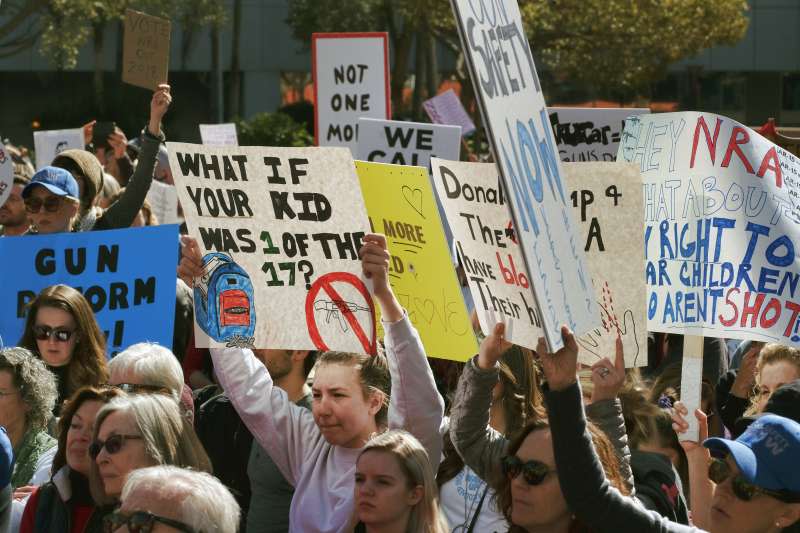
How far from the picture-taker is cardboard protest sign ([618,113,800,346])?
17.6ft

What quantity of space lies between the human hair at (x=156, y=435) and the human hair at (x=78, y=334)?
1.58 meters

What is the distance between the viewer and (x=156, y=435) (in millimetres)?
4328

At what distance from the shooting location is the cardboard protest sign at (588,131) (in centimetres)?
866

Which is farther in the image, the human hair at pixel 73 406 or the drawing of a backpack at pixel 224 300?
the drawing of a backpack at pixel 224 300

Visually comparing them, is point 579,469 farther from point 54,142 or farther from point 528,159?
point 54,142

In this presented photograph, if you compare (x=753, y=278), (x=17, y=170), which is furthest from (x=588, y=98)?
(x=753, y=278)

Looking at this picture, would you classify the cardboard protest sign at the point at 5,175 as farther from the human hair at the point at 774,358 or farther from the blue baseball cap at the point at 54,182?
the human hair at the point at 774,358

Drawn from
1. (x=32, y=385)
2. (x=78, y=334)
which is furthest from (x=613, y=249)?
(x=78, y=334)

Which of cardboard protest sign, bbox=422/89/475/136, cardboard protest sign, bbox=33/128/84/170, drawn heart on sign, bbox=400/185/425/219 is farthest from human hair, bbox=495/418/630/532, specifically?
cardboard protest sign, bbox=422/89/475/136

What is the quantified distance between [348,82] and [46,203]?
10.4 feet

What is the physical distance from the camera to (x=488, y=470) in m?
4.64

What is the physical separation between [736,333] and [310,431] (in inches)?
63.5

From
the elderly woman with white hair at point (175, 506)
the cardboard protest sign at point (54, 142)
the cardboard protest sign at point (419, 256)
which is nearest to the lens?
the elderly woman with white hair at point (175, 506)

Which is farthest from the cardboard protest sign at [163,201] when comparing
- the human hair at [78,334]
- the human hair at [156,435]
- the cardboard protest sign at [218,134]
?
the human hair at [156,435]
